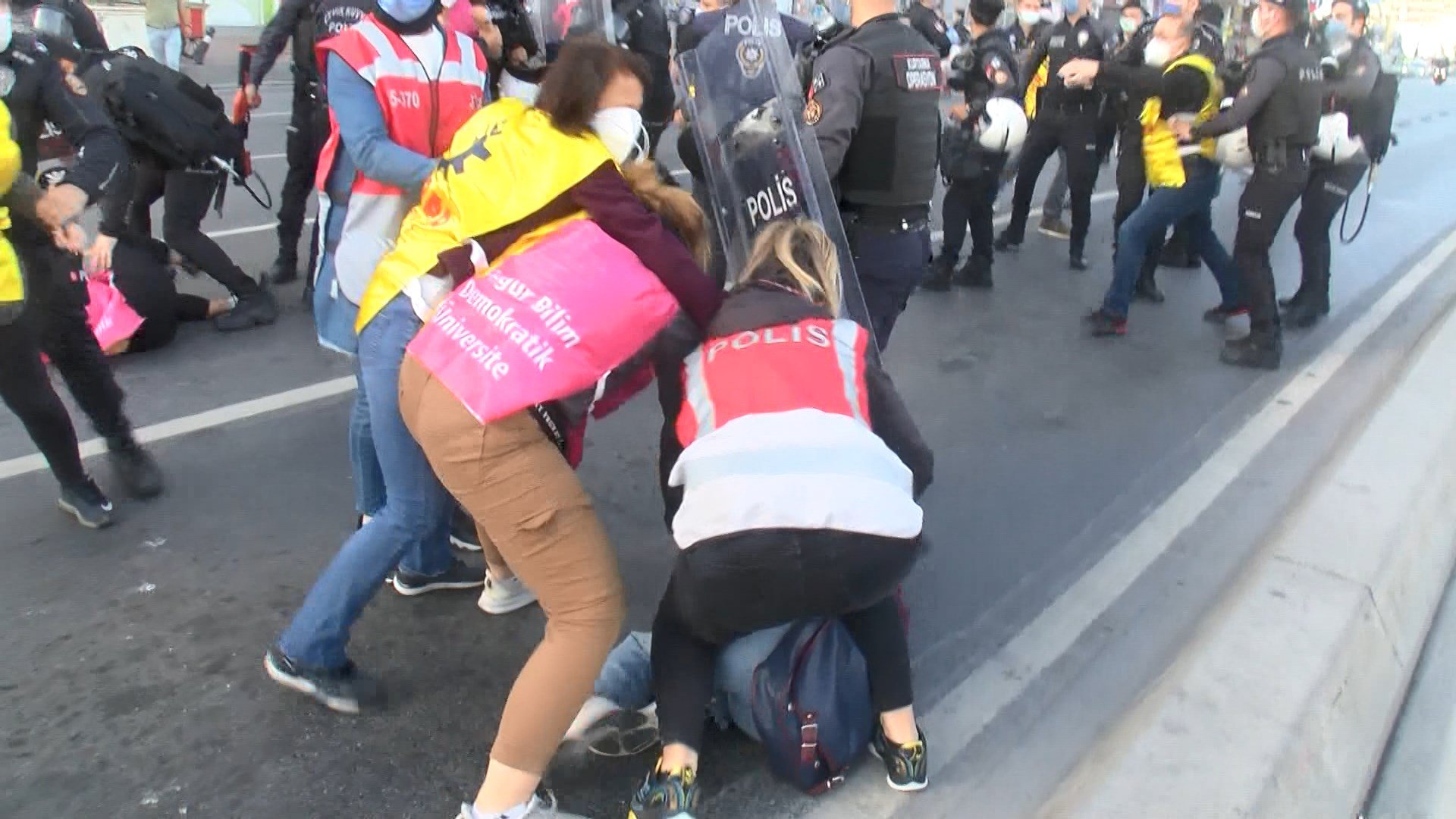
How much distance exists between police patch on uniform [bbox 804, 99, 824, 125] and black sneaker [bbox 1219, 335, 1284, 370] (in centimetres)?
338

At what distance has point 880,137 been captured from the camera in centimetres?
361

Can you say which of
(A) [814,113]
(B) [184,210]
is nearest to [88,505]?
(B) [184,210]

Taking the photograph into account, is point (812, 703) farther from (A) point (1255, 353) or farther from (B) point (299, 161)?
(B) point (299, 161)

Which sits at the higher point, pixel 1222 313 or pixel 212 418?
pixel 212 418

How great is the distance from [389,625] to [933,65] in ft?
8.13

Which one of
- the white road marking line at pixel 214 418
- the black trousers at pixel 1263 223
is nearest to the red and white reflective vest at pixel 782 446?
the white road marking line at pixel 214 418

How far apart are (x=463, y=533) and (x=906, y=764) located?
5.77ft

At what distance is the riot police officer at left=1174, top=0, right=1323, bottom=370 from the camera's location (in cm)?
526

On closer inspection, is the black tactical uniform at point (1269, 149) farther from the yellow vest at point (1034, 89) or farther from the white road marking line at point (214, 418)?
the white road marking line at point (214, 418)

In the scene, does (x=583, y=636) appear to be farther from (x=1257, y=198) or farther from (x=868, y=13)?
(x=1257, y=198)

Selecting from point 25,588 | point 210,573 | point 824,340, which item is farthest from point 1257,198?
point 25,588

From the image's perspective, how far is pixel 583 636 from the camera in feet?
7.60

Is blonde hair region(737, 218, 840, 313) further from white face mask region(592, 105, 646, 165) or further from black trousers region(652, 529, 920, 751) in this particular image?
black trousers region(652, 529, 920, 751)

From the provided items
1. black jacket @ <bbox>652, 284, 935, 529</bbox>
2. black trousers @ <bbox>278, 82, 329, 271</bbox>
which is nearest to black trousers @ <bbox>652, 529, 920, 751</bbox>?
black jacket @ <bbox>652, 284, 935, 529</bbox>
